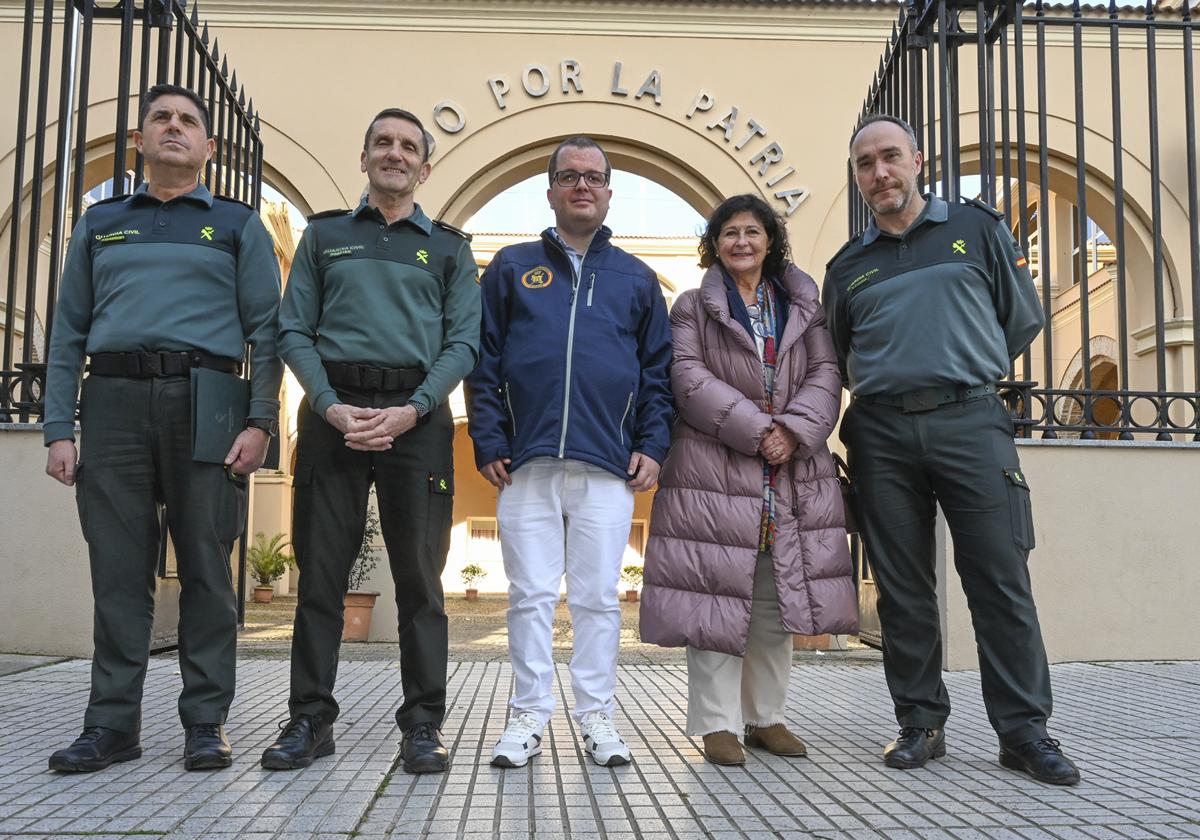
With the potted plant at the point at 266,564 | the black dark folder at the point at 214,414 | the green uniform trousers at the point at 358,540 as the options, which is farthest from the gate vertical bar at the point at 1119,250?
the potted plant at the point at 266,564

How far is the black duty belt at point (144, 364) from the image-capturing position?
3.32 m

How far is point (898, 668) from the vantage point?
3564 millimetres

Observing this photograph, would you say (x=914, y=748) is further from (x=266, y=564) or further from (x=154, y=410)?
(x=266, y=564)

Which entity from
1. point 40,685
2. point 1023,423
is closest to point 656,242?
point 1023,423

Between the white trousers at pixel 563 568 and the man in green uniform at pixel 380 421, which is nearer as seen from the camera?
the man in green uniform at pixel 380 421

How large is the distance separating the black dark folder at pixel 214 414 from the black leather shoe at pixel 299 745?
33.4 inches

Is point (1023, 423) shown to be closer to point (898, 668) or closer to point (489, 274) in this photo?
point (898, 668)

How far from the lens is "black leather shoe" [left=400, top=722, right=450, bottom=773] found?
3.15 metres

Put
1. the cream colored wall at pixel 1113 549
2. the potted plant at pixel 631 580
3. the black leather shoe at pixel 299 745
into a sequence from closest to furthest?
1. the black leather shoe at pixel 299 745
2. the cream colored wall at pixel 1113 549
3. the potted plant at pixel 631 580

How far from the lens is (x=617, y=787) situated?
9.91ft

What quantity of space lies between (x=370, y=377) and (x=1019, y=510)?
2.10 metres

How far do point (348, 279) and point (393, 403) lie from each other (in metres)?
0.42

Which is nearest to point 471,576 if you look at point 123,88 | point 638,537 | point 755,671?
point 638,537

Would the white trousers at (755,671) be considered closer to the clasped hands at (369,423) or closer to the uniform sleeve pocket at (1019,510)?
the uniform sleeve pocket at (1019,510)
